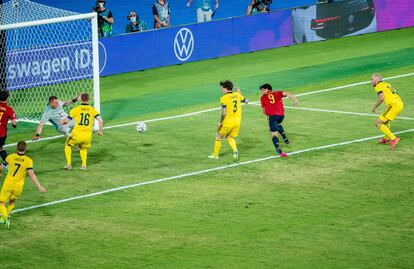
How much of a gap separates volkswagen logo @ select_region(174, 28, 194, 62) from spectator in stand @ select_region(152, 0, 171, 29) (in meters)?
1.08

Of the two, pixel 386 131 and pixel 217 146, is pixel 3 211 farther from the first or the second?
pixel 386 131

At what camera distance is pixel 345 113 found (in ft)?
84.9

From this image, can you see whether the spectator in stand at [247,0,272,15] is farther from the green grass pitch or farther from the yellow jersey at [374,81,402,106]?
the yellow jersey at [374,81,402,106]

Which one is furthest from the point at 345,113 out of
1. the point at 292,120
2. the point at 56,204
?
the point at 56,204

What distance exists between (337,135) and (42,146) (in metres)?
7.82

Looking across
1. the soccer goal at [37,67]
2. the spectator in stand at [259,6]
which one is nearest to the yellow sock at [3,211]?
the soccer goal at [37,67]

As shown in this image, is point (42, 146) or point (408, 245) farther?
point (42, 146)

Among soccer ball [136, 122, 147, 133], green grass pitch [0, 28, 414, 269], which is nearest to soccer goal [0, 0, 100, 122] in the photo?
green grass pitch [0, 28, 414, 269]

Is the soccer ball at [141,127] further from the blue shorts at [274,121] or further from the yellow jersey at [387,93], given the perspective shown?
the yellow jersey at [387,93]

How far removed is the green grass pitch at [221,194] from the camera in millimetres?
14766

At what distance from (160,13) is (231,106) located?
14562mm

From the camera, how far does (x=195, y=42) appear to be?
34.5 metres

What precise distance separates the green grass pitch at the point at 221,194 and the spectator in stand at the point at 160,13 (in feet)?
15.8

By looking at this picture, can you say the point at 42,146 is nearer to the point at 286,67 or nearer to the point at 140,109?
the point at 140,109
